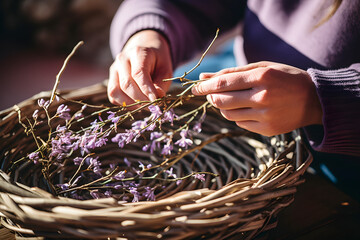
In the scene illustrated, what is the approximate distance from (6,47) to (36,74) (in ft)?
1.68

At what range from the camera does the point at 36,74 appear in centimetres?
210

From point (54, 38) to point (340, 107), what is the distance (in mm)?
2191

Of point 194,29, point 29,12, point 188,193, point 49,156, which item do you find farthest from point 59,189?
point 29,12

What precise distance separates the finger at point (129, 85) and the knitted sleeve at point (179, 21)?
237 mm

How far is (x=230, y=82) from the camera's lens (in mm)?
511

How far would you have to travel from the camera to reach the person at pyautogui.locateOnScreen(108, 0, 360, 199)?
0.52m

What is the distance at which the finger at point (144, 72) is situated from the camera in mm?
576

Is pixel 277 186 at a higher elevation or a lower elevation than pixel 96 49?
lower

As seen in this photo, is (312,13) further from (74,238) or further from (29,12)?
(29,12)

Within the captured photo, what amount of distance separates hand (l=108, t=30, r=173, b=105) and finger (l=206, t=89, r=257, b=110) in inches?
4.3

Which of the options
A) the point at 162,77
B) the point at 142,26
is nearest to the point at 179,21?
the point at 142,26

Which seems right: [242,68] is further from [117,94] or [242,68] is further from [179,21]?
[179,21]

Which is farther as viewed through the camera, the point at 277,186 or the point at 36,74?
the point at 36,74

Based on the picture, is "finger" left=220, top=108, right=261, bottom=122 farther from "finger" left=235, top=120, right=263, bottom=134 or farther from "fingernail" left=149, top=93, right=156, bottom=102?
"fingernail" left=149, top=93, right=156, bottom=102
